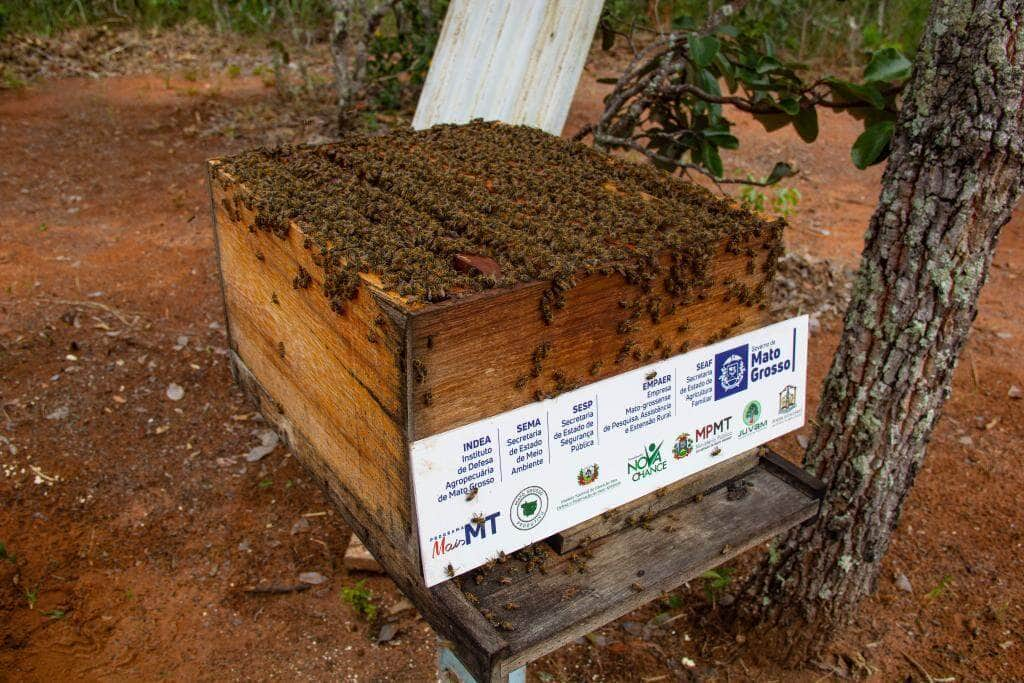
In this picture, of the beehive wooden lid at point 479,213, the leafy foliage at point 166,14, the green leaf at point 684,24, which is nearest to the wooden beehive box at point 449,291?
the beehive wooden lid at point 479,213

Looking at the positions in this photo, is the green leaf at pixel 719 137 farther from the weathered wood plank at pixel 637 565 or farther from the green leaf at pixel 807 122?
the weathered wood plank at pixel 637 565

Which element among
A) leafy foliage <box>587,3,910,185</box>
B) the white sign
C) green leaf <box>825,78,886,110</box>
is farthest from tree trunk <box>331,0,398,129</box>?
the white sign

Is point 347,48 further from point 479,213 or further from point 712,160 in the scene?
point 479,213

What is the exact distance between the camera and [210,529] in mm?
3551

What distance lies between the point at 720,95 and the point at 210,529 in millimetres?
2767

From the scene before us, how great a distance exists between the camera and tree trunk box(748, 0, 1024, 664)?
213 cm

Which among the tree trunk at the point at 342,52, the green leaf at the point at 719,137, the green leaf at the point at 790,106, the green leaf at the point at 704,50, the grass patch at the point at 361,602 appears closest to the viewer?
the green leaf at the point at 704,50

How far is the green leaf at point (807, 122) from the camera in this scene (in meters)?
3.10

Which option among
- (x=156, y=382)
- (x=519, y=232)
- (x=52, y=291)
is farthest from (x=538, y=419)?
(x=52, y=291)

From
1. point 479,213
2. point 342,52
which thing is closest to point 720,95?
point 479,213

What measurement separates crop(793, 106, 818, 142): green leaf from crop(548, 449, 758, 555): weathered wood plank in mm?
1618

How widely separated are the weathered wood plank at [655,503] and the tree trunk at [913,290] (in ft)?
2.32

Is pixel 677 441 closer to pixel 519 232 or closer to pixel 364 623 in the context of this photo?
pixel 519 232

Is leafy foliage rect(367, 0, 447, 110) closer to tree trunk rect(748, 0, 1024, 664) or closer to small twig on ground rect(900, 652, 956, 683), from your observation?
tree trunk rect(748, 0, 1024, 664)
